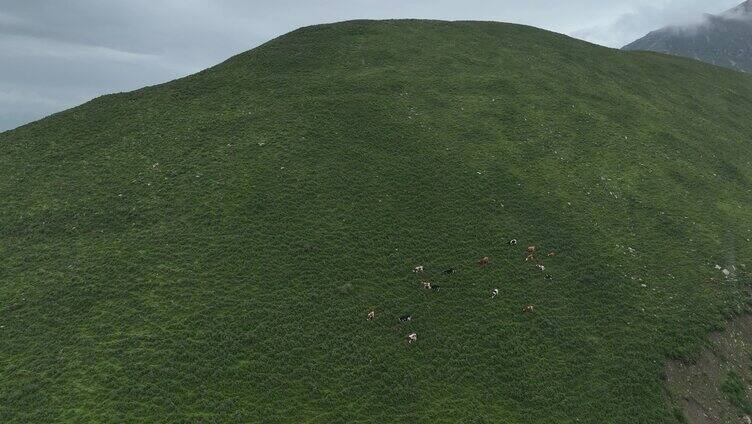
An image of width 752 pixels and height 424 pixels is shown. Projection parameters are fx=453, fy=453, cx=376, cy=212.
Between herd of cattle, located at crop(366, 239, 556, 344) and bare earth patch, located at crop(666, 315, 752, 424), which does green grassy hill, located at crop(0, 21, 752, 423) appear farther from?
bare earth patch, located at crop(666, 315, 752, 424)

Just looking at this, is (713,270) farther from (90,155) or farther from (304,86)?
(90,155)

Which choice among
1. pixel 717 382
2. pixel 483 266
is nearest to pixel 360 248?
pixel 483 266

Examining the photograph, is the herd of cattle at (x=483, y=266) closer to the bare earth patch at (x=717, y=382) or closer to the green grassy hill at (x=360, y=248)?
the green grassy hill at (x=360, y=248)

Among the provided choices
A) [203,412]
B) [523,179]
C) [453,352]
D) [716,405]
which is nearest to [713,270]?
[716,405]

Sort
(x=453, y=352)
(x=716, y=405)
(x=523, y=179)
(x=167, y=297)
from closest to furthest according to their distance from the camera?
(x=716, y=405) < (x=453, y=352) < (x=167, y=297) < (x=523, y=179)

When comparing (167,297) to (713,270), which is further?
(713,270)
